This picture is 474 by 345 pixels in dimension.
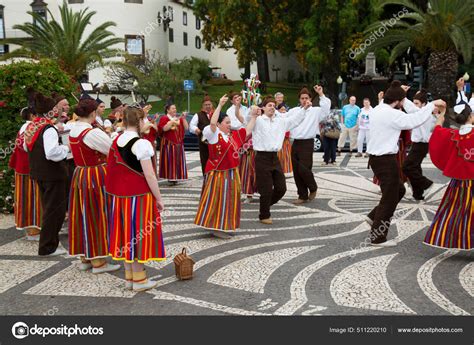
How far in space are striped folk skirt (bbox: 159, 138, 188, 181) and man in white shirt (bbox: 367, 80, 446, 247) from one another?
536cm

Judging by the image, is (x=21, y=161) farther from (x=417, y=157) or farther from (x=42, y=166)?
(x=417, y=157)

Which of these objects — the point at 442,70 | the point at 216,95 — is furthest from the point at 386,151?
the point at 216,95

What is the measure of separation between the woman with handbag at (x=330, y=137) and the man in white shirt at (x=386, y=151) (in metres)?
6.85

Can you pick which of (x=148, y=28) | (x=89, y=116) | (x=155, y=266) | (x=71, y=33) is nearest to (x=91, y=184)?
(x=89, y=116)

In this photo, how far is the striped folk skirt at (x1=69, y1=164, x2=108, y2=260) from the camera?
18.7ft

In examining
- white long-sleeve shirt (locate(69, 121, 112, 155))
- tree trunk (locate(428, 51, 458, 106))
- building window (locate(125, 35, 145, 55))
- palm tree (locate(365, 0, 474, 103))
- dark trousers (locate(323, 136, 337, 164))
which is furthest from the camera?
building window (locate(125, 35, 145, 55))

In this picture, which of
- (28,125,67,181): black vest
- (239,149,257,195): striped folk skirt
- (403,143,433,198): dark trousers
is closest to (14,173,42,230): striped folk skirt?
(28,125,67,181): black vest

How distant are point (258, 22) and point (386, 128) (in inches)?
923

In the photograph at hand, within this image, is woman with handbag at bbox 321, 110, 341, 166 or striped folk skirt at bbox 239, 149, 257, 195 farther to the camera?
woman with handbag at bbox 321, 110, 341, 166

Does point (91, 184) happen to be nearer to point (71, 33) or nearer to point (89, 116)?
point (89, 116)

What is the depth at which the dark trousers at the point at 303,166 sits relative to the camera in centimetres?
927

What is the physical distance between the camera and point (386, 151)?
21.5ft

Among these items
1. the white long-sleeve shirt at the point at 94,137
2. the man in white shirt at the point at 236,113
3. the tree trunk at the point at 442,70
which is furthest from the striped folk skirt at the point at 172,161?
the tree trunk at the point at 442,70

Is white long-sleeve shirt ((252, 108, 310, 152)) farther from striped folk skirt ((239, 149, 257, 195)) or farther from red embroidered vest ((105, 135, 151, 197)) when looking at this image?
red embroidered vest ((105, 135, 151, 197))
